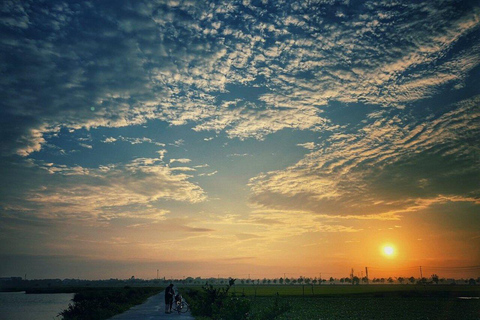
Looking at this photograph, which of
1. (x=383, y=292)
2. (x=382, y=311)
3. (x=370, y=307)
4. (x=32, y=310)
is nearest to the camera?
(x=382, y=311)

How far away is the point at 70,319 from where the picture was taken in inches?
911

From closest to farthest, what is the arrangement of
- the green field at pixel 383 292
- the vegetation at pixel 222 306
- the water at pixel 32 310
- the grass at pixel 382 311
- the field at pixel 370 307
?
1. the vegetation at pixel 222 306
2. the field at pixel 370 307
3. the grass at pixel 382 311
4. the water at pixel 32 310
5. the green field at pixel 383 292

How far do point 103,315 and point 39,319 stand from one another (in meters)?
20.3

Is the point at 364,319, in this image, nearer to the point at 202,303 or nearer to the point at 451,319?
the point at 451,319

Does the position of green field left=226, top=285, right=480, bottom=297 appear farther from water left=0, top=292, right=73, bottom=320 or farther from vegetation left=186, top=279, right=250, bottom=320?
water left=0, top=292, right=73, bottom=320

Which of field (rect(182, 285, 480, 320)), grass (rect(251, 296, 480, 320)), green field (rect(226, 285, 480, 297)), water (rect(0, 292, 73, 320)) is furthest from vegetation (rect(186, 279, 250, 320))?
water (rect(0, 292, 73, 320))

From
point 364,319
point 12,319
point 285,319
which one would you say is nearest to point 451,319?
point 364,319

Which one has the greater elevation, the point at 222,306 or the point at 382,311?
the point at 222,306

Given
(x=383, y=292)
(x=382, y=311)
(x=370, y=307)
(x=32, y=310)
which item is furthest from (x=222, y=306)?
(x=383, y=292)

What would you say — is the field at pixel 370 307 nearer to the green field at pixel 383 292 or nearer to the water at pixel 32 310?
the green field at pixel 383 292

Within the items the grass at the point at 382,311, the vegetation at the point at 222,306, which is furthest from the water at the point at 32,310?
the grass at the point at 382,311

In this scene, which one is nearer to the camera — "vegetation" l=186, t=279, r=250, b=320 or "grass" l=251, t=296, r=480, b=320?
"vegetation" l=186, t=279, r=250, b=320

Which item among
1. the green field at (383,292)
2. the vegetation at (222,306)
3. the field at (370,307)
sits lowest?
the green field at (383,292)

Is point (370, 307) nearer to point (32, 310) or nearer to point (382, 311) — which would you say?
point (382, 311)
